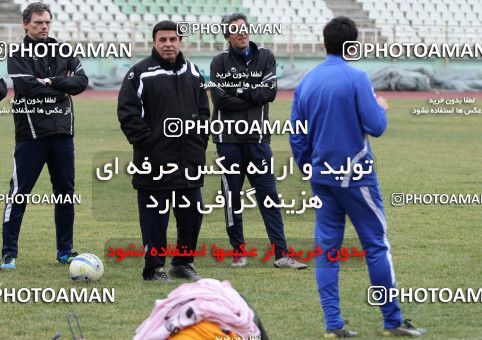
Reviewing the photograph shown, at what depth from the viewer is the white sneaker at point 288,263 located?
9671mm

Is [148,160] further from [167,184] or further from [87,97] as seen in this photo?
[87,97]

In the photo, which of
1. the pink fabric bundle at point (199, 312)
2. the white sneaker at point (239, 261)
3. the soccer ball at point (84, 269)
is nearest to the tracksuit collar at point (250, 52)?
the white sneaker at point (239, 261)

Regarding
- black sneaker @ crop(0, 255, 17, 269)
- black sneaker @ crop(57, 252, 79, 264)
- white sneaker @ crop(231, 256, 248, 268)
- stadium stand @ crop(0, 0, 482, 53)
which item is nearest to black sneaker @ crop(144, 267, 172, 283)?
white sneaker @ crop(231, 256, 248, 268)

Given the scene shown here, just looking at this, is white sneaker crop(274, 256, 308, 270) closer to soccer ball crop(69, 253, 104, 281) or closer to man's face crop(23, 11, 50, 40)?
soccer ball crop(69, 253, 104, 281)

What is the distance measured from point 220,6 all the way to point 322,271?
110 ft

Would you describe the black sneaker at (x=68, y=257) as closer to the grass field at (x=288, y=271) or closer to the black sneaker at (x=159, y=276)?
the grass field at (x=288, y=271)

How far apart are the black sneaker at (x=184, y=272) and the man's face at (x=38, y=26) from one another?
2.32 m

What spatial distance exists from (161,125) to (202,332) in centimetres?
320

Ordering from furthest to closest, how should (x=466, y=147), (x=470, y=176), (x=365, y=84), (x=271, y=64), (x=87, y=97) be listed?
(x=87, y=97) < (x=466, y=147) < (x=470, y=176) < (x=271, y=64) < (x=365, y=84)

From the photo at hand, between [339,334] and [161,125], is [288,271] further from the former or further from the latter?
[339,334]

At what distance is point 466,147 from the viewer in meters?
21.1

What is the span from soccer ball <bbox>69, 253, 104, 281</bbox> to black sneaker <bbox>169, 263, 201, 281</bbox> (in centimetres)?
65

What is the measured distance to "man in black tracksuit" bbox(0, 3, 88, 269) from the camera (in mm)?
9422

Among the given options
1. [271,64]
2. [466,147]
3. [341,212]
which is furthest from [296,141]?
[466,147]
